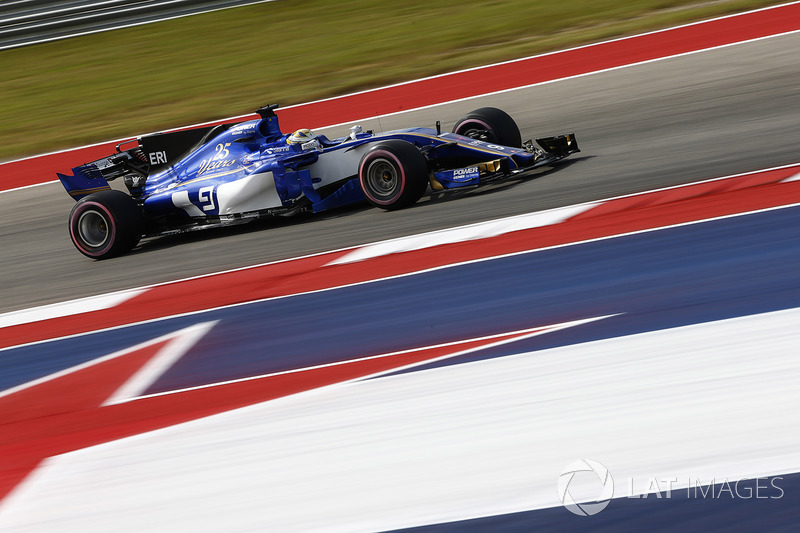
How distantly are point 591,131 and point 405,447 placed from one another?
6.03 meters

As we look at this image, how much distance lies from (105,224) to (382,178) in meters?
2.70

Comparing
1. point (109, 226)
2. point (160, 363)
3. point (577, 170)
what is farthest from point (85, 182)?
point (577, 170)

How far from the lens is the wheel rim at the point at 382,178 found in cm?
769

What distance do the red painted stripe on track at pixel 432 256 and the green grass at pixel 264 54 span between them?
741 cm

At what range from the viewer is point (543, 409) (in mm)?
4086

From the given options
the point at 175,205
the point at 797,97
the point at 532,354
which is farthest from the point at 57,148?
the point at 532,354

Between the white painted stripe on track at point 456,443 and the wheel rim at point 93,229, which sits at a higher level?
the wheel rim at point 93,229

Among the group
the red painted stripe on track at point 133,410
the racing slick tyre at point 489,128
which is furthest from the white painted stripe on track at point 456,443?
the racing slick tyre at point 489,128

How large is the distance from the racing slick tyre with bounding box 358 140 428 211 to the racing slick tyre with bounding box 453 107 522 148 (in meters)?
0.85

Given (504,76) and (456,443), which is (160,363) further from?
(504,76)

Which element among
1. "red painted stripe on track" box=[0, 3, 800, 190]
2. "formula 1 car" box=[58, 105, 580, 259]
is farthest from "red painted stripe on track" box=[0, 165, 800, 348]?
Result: "red painted stripe on track" box=[0, 3, 800, 190]

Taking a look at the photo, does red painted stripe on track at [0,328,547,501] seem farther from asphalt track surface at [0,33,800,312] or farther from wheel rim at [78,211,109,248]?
wheel rim at [78,211,109,248]

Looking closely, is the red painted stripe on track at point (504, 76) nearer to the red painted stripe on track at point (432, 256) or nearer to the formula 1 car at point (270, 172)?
the formula 1 car at point (270, 172)

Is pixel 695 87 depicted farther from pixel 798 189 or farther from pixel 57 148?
pixel 57 148
